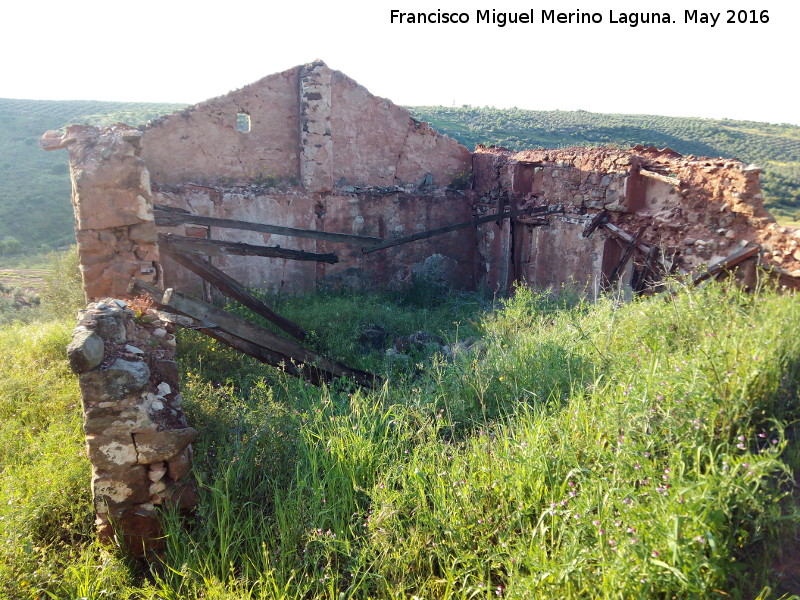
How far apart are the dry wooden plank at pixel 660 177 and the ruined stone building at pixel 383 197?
0.02 m

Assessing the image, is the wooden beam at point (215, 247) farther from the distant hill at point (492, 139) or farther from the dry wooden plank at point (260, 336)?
the distant hill at point (492, 139)

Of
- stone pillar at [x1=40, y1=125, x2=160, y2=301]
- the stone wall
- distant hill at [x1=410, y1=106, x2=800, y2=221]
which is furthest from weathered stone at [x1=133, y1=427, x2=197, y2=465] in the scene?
distant hill at [x1=410, y1=106, x2=800, y2=221]

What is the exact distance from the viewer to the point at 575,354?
13.4 feet

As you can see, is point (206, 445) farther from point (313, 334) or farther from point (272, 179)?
point (272, 179)

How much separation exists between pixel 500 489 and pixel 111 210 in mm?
4277

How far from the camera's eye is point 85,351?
2.72 meters

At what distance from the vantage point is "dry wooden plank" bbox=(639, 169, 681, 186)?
6.58 m

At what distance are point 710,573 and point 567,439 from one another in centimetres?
94

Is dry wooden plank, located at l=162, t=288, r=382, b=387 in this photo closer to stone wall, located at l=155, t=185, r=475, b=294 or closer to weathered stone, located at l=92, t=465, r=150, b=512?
weathered stone, located at l=92, t=465, r=150, b=512

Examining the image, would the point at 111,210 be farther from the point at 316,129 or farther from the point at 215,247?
the point at 316,129

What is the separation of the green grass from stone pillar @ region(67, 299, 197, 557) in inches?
5.0

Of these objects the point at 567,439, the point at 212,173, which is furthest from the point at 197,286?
the point at 567,439

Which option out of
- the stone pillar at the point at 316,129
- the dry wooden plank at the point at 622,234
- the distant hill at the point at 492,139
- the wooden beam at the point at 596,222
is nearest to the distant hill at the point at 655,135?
the distant hill at the point at 492,139

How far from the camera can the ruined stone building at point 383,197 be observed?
209 inches
